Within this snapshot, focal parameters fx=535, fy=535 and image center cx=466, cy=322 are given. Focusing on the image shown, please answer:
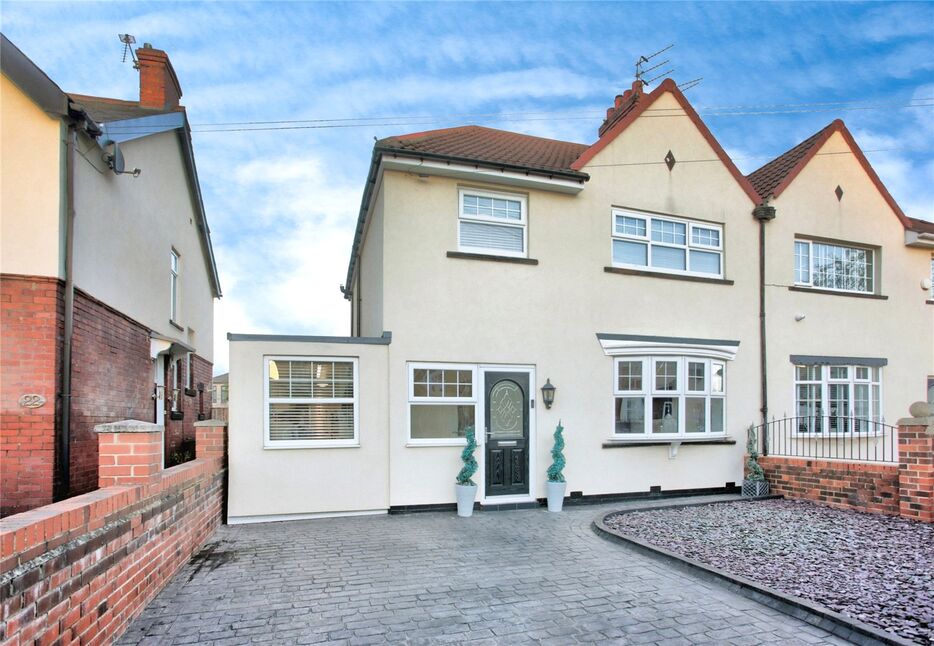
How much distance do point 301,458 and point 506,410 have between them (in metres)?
3.38

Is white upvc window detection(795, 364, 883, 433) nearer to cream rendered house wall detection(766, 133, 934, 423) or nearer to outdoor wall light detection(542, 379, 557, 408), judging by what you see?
cream rendered house wall detection(766, 133, 934, 423)

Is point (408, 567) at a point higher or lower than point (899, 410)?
lower

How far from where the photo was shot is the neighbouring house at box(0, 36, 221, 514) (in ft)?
18.3

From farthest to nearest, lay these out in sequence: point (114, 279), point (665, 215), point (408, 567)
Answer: point (665, 215) < point (114, 279) < point (408, 567)

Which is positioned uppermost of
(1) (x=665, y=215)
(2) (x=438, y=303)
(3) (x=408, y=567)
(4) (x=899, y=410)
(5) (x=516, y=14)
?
(5) (x=516, y=14)

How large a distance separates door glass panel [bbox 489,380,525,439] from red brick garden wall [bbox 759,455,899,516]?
4919 millimetres

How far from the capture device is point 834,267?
12227mm

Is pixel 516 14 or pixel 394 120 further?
pixel 394 120

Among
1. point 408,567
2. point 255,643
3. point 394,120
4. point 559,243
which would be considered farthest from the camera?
point 394,120

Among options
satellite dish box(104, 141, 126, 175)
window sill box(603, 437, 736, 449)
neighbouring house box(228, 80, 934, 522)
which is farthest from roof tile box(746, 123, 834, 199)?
satellite dish box(104, 141, 126, 175)

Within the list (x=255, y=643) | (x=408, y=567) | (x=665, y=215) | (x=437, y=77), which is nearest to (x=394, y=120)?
(x=437, y=77)

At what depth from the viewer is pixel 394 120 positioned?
11.4 meters

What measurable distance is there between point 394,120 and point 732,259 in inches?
299

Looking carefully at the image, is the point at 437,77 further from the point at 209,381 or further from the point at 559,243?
the point at 209,381
